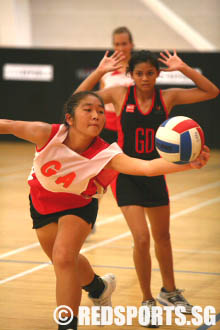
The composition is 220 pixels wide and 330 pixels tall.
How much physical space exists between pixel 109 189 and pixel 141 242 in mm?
5742

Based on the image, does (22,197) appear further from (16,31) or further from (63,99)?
(16,31)

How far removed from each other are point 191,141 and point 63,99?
445 inches

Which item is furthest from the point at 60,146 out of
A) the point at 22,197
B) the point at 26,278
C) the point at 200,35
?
the point at 200,35

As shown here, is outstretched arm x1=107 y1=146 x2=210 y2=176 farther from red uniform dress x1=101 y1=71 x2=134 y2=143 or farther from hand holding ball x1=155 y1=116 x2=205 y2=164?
red uniform dress x1=101 y1=71 x2=134 y2=143

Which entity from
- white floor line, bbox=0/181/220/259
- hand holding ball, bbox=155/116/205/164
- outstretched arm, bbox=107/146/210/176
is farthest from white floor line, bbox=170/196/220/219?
hand holding ball, bbox=155/116/205/164

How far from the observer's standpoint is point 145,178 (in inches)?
200

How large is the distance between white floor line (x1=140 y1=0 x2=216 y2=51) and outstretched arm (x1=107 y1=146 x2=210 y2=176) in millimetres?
12398

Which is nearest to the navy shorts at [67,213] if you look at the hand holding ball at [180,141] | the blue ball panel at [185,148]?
the hand holding ball at [180,141]

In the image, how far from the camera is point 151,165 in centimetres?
399

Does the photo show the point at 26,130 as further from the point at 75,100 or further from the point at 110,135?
the point at 110,135

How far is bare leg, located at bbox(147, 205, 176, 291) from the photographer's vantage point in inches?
199

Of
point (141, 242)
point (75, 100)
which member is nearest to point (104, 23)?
point (141, 242)

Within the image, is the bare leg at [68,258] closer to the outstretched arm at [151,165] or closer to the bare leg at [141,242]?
the outstretched arm at [151,165]

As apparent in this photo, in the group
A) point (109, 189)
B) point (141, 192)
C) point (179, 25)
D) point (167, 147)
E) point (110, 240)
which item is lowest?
point (109, 189)
